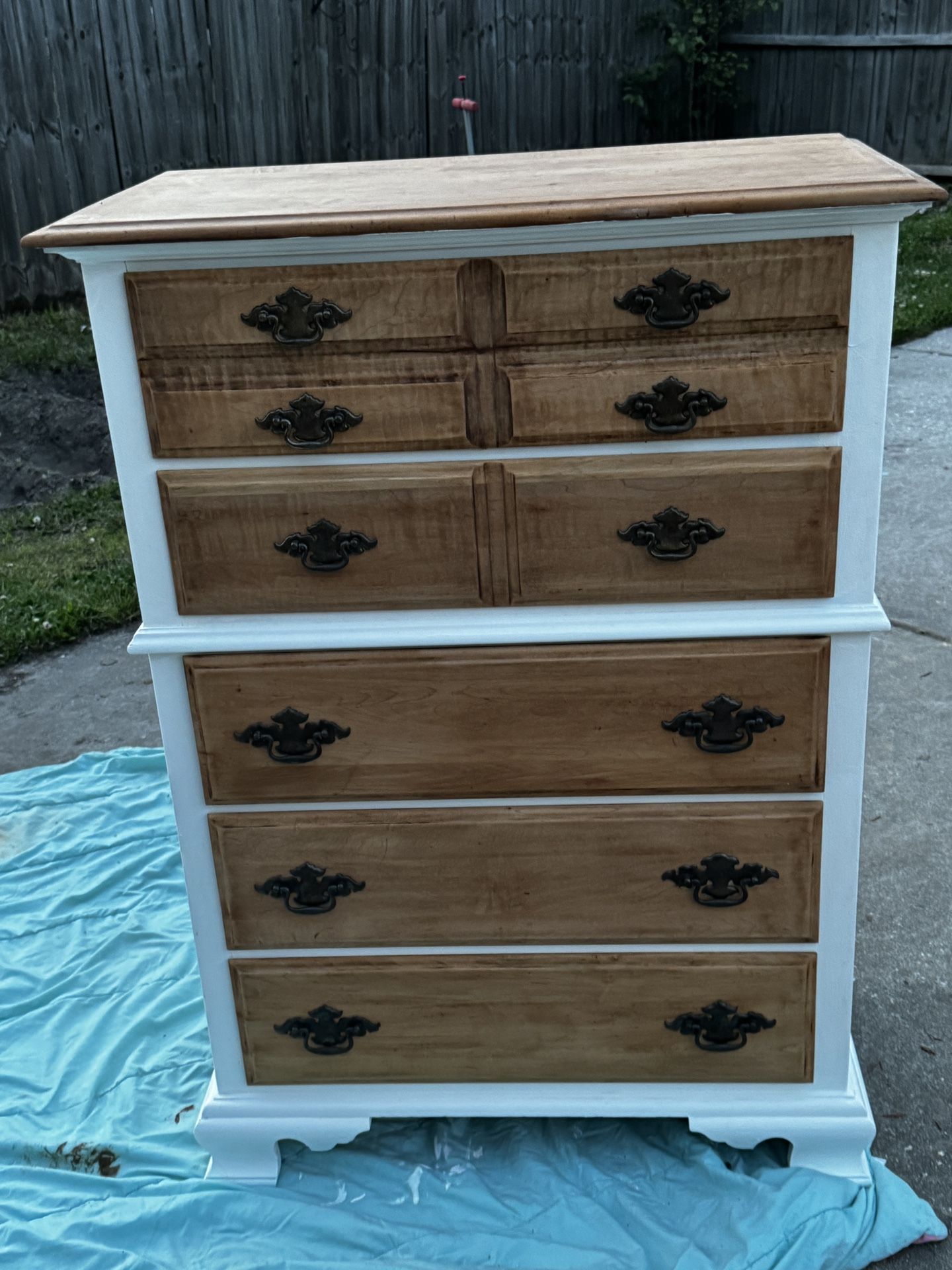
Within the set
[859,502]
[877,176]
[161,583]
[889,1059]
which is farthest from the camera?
[889,1059]

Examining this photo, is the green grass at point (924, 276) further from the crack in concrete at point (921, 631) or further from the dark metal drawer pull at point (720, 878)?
the dark metal drawer pull at point (720, 878)

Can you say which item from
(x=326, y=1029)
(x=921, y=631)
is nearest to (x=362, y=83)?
(x=921, y=631)

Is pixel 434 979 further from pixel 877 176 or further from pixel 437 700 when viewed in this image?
pixel 877 176

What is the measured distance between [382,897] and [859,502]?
40.4 inches

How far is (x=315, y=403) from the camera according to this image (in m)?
1.80

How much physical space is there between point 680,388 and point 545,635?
433 millimetres

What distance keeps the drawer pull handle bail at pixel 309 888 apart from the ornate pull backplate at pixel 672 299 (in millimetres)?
1055

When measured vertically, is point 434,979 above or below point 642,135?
below

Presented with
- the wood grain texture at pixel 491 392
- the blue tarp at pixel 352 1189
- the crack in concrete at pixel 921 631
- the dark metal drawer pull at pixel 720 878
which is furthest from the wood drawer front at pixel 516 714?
the crack in concrete at pixel 921 631

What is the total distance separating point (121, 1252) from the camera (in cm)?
210

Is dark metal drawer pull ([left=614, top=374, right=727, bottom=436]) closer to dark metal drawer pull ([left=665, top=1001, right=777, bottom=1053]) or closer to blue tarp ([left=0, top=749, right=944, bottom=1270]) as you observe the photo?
dark metal drawer pull ([left=665, top=1001, right=777, bottom=1053])

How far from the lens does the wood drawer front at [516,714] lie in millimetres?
1915

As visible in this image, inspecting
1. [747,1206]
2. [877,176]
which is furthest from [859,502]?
[747,1206]

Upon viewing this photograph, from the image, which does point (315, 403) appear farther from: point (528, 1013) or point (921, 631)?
point (921, 631)
